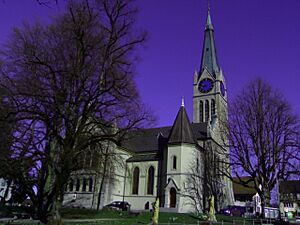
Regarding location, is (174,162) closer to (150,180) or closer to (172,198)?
(172,198)

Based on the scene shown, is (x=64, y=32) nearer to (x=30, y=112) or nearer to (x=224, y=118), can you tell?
(x=30, y=112)

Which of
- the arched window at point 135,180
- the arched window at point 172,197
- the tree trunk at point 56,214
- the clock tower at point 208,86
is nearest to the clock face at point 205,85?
the clock tower at point 208,86

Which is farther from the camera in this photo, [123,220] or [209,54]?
[209,54]

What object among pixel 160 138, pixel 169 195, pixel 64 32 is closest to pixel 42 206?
pixel 64 32

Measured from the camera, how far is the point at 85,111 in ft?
54.4

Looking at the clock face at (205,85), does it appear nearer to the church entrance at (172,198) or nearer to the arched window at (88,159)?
the church entrance at (172,198)

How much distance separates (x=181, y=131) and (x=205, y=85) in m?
30.2

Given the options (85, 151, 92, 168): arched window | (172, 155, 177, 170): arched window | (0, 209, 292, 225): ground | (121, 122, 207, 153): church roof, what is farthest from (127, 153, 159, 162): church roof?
(85, 151, 92, 168): arched window

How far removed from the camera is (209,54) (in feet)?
248

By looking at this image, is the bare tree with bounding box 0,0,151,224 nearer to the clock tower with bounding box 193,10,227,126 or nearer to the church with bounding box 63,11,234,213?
the church with bounding box 63,11,234,213

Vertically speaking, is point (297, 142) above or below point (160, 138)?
below

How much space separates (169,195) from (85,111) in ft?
91.3

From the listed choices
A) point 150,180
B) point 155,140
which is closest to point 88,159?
point 150,180

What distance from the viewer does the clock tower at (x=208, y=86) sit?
67562 mm
